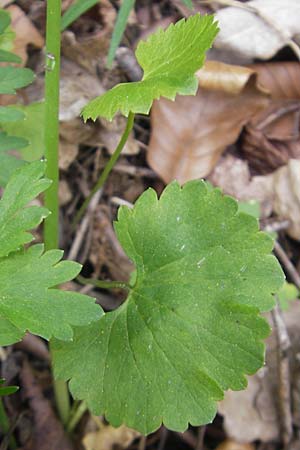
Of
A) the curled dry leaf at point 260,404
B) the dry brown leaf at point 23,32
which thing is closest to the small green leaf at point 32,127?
the dry brown leaf at point 23,32

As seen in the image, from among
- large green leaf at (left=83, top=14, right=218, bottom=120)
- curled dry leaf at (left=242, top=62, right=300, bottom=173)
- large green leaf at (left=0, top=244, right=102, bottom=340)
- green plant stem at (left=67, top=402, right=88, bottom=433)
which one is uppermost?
large green leaf at (left=83, top=14, right=218, bottom=120)

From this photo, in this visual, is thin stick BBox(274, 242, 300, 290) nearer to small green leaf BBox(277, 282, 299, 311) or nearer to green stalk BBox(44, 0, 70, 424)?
small green leaf BBox(277, 282, 299, 311)

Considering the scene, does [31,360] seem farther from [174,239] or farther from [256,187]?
[256,187]

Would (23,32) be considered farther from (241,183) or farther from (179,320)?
(179,320)

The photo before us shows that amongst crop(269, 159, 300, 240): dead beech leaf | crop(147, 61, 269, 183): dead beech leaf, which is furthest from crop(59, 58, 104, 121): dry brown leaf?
crop(269, 159, 300, 240): dead beech leaf

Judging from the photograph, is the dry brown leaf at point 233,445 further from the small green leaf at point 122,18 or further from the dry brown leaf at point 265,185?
the small green leaf at point 122,18

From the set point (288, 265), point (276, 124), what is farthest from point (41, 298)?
point (276, 124)
